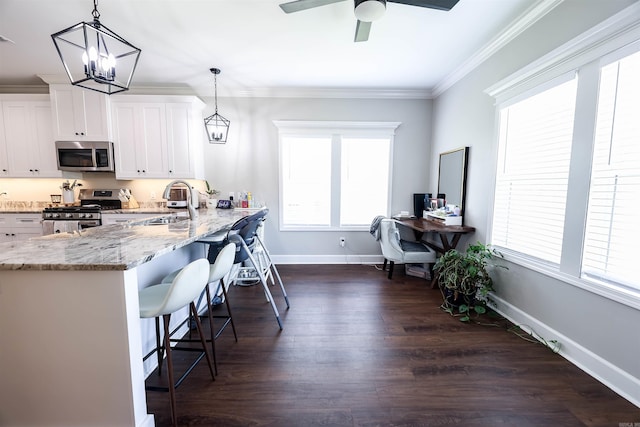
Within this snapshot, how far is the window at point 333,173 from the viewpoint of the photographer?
391cm

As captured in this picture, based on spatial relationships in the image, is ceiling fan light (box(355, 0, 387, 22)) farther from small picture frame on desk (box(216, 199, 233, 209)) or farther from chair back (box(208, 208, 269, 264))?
small picture frame on desk (box(216, 199, 233, 209))

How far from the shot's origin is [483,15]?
84.2 inches

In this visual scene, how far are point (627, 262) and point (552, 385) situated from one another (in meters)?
0.92

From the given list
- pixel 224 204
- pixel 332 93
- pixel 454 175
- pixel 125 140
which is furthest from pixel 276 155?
pixel 454 175

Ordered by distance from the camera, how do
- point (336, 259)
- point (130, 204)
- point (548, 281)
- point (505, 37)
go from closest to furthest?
1. point (548, 281)
2. point (505, 37)
3. point (130, 204)
4. point (336, 259)

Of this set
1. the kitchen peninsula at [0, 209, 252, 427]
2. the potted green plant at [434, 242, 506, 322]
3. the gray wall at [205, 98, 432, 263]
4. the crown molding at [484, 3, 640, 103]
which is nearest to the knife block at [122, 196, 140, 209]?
the gray wall at [205, 98, 432, 263]

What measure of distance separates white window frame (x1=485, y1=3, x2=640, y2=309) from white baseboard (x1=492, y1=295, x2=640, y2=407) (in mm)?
450

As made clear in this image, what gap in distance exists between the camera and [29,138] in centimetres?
351

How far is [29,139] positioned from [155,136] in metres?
1.78

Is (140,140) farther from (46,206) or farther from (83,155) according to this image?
(46,206)

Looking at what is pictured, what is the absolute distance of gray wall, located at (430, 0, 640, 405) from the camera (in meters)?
1.53

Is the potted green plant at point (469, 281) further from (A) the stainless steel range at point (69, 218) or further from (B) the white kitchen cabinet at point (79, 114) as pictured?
(B) the white kitchen cabinet at point (79, 114)

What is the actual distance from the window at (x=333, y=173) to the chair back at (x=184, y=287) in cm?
273

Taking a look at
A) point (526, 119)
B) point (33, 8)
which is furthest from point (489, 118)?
point (33, 8)
